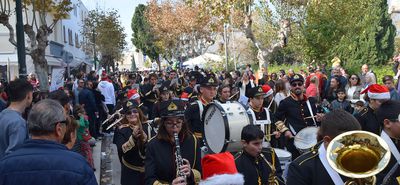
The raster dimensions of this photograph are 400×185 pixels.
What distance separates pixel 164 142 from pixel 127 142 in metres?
1.15

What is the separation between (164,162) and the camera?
4.92 metres

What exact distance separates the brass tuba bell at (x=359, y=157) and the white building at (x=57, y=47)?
15368mm

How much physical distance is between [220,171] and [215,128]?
432 centimetres

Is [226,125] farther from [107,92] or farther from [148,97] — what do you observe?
[107,92]

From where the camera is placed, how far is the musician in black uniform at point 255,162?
16.6 feet

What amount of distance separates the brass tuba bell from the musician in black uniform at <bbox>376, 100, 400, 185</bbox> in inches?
31.8

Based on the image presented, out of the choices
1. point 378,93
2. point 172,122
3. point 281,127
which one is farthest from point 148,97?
point 172,122

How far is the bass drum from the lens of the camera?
7.50 meters

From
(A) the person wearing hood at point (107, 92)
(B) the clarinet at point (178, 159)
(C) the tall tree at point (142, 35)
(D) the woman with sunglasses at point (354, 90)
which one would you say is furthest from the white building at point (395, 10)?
(B) the clarinet at point (178, 159)

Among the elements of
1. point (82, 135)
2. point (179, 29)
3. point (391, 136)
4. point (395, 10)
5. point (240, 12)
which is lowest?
point (82, 135)

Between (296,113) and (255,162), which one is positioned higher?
(296,113)

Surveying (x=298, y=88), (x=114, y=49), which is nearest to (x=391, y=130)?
(x=298, y=88)

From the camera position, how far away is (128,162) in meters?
6.21

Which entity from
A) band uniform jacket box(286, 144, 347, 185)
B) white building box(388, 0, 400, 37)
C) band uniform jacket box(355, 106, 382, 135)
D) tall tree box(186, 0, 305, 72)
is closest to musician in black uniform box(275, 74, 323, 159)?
band uniform jacket box(355, 106, 382, 135)
